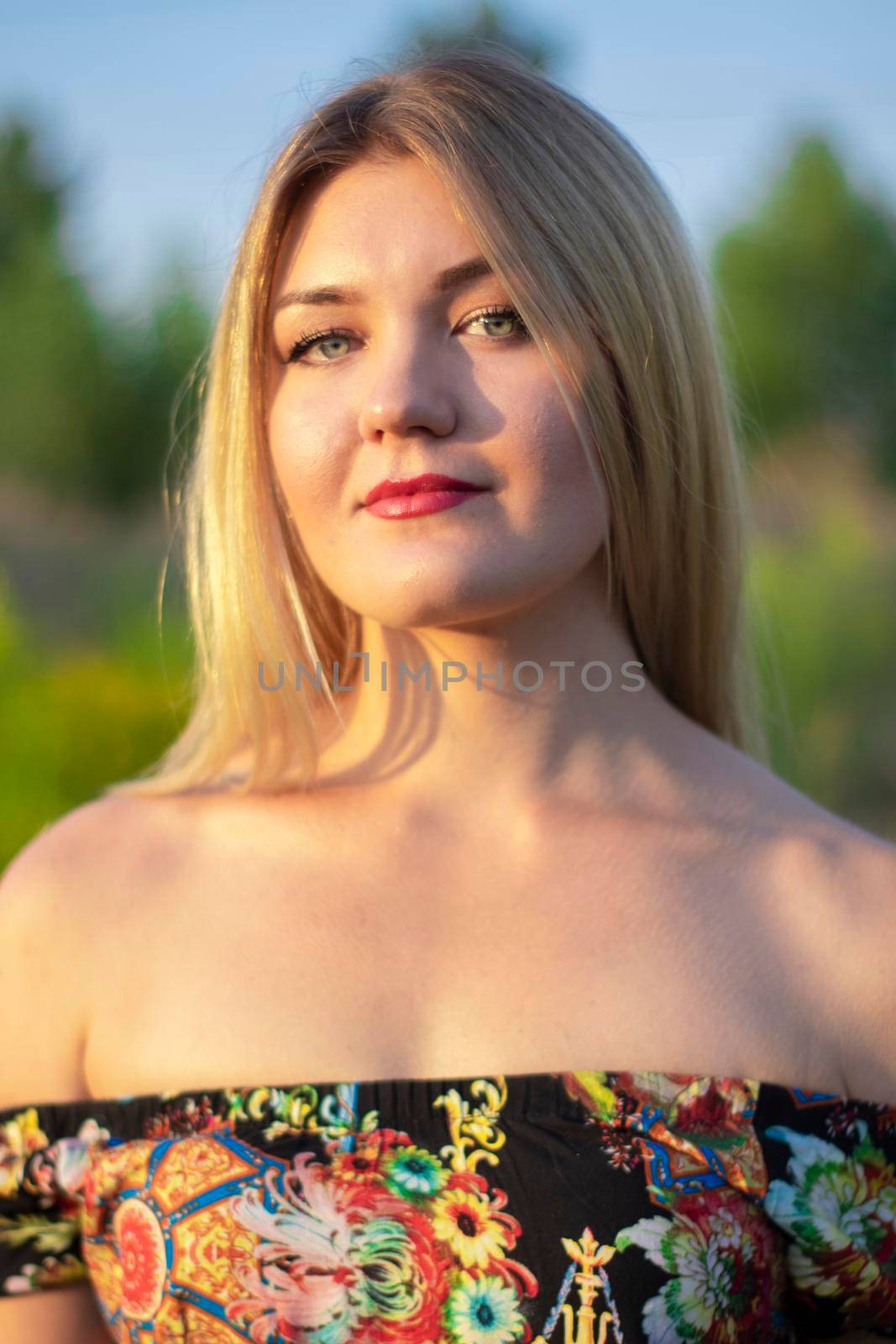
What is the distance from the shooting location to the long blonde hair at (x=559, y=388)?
157 centimetres

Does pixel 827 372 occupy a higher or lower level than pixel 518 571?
higher

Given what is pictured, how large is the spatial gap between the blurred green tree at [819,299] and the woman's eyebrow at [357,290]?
1281 centimetres

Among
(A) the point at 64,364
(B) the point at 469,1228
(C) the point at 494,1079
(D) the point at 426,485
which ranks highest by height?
(A) the point at 64,364

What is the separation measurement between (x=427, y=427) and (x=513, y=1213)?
850 mm

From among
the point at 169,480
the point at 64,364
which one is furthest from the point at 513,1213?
the point at 64,364

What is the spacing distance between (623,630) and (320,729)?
44 cm

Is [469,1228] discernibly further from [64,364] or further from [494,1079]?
[64,364]

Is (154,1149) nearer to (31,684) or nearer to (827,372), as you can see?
(31,684)

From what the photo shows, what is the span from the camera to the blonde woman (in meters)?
1.43

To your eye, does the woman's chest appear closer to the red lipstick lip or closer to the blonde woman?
the blonde woman

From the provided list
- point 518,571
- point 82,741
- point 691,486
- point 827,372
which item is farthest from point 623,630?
point 827,372

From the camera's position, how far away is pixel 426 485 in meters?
1.53

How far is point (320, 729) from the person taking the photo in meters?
1.88

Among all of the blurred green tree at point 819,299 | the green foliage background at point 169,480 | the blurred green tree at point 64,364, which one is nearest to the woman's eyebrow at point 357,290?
the green foliage background at point 169,480
